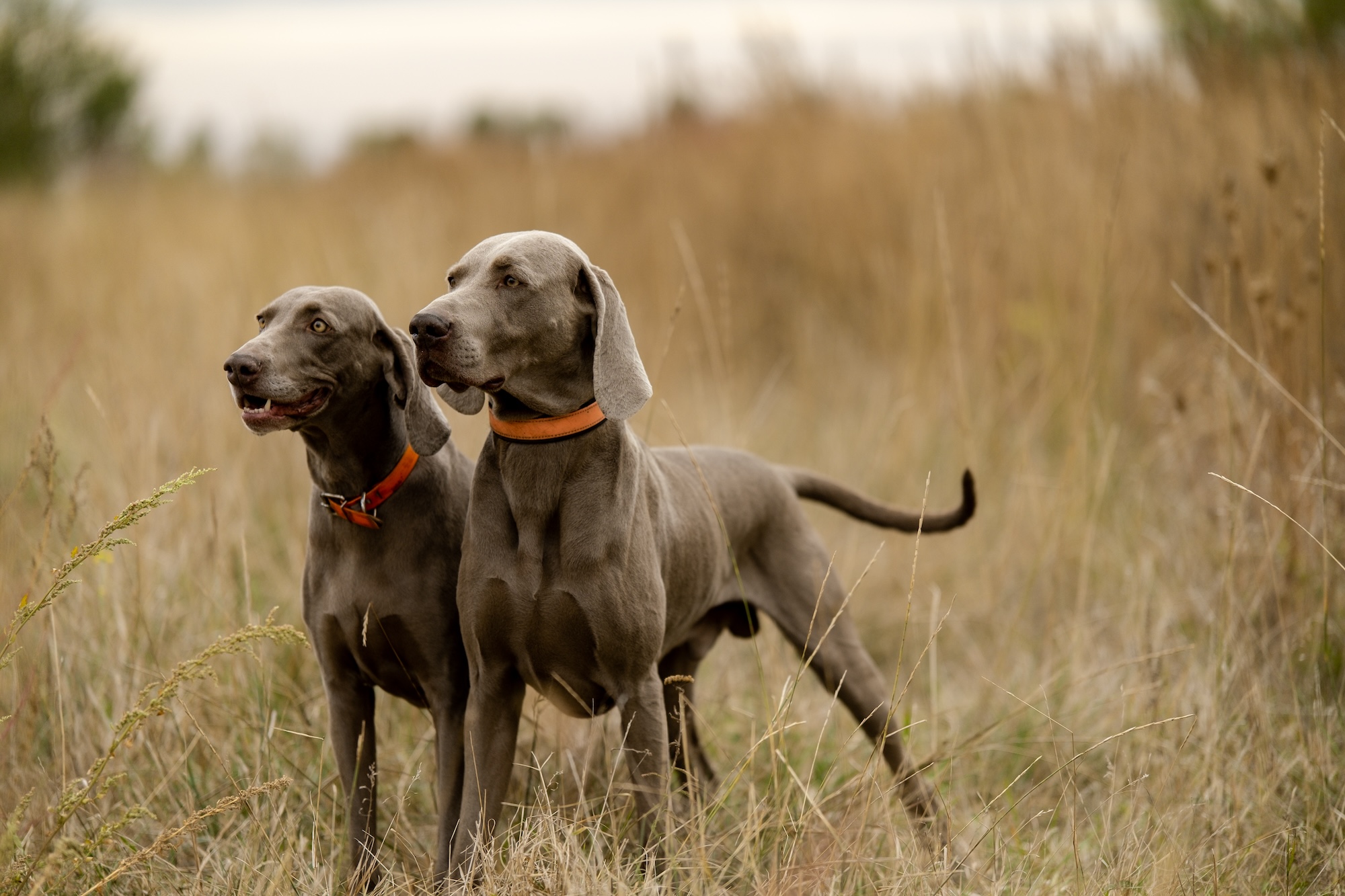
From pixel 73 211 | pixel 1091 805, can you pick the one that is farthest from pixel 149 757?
pixel 73 211

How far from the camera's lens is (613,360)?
8.25ft

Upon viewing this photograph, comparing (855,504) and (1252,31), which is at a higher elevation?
(1252,31)

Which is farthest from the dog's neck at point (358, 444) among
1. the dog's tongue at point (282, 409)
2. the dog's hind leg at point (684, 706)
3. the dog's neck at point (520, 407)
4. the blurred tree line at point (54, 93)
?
the blurred tree line at point (54, 93)

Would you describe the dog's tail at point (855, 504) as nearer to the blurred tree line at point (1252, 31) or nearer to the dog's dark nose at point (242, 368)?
the dog's dark nose at point (242, 368)

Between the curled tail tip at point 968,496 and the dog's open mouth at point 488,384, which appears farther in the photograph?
the curled tail tip at point 968,496

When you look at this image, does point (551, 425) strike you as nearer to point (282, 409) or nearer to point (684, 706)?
point (282, 409)

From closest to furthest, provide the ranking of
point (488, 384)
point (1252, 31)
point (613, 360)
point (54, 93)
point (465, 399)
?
1. point (488, 384)
2. point (613, 360)
3. point (465, 399)
4. point (1252, 31)
5. point (54, 93)

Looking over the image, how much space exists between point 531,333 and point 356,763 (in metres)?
1.11

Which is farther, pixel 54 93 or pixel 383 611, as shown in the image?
pixel 54 93

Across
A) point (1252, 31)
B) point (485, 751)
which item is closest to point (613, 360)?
point (485, 751)

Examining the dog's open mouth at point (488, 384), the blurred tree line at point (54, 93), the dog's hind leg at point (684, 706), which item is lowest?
the dog's hind leg at point (684, 706)

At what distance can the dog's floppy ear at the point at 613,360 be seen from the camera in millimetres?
2482

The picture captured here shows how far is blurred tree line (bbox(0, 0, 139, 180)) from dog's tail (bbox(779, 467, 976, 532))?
13310 mm

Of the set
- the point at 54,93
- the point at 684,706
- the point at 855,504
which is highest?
the point at 54,93
